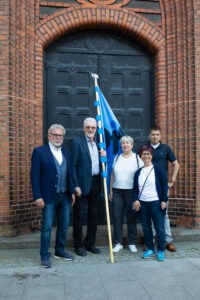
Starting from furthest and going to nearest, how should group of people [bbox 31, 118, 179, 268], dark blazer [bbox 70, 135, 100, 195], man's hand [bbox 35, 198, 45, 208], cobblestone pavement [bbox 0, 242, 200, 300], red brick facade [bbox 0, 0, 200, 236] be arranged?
red brick facade [bbox 0, 0, 200, 236]
dark blazer [bbox 70, 135, 100, 195]
group of people [bbox 31, 118, 179, 268]
man's hand [bbox 35, 198, 45, 208]
cobblestone pavement [bbox 0, 242, 200, 300]

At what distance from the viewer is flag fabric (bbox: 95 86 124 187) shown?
5.66 meters

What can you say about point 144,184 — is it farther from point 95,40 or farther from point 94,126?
point 95,40

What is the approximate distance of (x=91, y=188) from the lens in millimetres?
5289

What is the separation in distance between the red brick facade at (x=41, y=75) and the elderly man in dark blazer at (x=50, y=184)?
1295mm

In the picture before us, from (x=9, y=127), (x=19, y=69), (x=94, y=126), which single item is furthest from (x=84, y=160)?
(x=19, y=69)

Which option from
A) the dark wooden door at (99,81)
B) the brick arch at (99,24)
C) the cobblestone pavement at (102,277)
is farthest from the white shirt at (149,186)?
the brick arch at (99,24)

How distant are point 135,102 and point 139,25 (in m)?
1.44

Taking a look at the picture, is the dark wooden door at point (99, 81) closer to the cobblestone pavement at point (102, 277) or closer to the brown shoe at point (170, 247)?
the brown shoe at point (170, 247)

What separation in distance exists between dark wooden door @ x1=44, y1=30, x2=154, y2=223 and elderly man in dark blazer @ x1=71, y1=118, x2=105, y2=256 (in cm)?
151

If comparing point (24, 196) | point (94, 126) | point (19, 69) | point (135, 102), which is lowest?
point (24, 196)

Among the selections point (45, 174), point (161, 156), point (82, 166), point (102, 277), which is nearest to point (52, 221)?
point (45, 174)

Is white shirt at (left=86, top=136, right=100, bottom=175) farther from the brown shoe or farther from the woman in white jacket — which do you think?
the brown shoe

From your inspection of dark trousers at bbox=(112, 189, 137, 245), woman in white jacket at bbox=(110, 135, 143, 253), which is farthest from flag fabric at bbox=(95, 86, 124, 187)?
dark trousers at bbox=(112, 189, 137, 245)

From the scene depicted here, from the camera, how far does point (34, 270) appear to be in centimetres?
466
